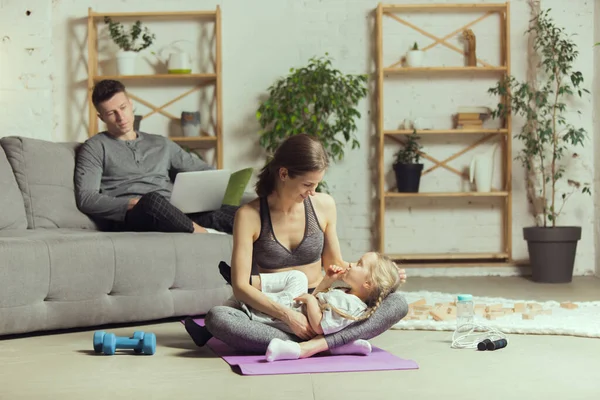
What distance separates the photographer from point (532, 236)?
570 cm

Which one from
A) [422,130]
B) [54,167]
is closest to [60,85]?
[54,167]

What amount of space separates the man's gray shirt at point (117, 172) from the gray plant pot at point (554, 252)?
8.29 ft

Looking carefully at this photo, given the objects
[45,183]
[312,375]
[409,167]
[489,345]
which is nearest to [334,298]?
[312,375]

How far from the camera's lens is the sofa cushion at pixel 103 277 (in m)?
3.38

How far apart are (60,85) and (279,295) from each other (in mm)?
3666

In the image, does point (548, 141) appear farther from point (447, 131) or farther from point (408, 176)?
point (408, 176)

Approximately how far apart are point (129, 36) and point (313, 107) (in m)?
1.37

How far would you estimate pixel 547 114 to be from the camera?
6.01 m

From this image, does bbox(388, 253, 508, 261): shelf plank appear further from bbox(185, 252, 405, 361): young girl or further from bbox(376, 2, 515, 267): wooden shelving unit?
bbox(185, 252, 405, 361): young girl

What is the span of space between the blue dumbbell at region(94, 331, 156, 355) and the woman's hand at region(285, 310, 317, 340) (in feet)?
1.59

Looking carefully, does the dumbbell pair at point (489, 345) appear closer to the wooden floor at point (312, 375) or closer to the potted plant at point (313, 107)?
the wooden floor at point (312, 375)

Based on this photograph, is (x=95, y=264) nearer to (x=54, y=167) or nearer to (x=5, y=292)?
(x=5, y=292)

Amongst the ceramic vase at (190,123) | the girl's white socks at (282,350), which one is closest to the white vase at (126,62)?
the ceramic vase at (190,123)

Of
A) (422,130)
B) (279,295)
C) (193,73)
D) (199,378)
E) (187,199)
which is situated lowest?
(199,378)
